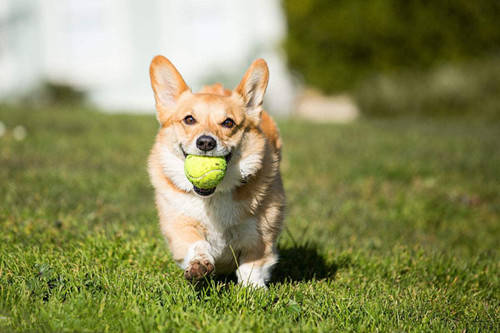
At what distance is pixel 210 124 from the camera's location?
9.62 feet

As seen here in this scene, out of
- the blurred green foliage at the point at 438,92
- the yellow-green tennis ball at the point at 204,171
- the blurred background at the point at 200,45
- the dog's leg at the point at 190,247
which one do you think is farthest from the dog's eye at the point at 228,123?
the blurred background at the point at 200,45

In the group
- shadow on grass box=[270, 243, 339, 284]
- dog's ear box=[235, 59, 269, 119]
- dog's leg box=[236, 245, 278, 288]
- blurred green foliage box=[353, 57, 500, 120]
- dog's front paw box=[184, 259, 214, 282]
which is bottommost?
blurred green foliage box=[353, 57, 500, 120]

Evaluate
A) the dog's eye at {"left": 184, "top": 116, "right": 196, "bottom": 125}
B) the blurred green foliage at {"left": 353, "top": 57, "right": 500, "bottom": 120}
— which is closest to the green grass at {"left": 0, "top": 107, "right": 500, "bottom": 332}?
the dog's eye at {"left": 184, "top": 116, "right": 196, "bottom": 125}

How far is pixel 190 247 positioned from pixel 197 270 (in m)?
0.23

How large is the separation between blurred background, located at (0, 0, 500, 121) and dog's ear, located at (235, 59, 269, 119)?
12.6 m

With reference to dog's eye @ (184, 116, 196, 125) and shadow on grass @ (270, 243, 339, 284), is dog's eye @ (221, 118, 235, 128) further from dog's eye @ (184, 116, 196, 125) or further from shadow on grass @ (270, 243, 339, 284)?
shadow on grass @ (270, 243, 339, 284)

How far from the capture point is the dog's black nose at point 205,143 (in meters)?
2.70

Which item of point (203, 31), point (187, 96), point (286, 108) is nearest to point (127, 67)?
point (203, 31)

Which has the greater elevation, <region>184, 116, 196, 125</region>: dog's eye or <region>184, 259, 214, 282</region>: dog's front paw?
<region>184, 116, 196, 125</region>: dog's eye

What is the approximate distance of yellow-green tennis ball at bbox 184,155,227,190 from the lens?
8.63 feet

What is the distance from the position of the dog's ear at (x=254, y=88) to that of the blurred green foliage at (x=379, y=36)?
13938 mm

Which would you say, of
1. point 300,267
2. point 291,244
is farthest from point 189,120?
point 291,244

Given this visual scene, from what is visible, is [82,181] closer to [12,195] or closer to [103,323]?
[12,195]

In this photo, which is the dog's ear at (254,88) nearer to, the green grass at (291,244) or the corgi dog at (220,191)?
the corgi dog at (220,191)
